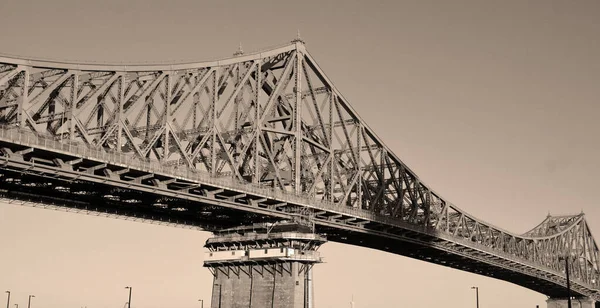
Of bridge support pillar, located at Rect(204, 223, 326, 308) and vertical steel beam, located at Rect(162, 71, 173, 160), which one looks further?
bridge support pillar, located at Rect(204, 223, 326, 308)

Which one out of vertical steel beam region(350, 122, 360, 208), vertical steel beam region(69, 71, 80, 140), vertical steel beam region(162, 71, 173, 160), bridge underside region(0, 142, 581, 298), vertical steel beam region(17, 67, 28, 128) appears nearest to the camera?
vertical steel beam region(17, 67, 28, 128)

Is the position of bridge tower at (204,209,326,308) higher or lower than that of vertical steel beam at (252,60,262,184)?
lower

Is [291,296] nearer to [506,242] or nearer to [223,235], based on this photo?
[223,235]

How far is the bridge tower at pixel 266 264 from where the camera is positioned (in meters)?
90.4

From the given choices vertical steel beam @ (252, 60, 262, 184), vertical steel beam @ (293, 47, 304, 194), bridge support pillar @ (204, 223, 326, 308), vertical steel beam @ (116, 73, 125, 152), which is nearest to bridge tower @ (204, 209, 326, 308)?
bridge support pillar @ (204, 223, 326, 308)

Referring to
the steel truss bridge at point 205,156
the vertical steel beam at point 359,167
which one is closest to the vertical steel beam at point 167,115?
the steel truss bridge at point 205,156

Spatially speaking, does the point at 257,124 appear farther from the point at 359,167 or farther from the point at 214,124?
the point at 359,167

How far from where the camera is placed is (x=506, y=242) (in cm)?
17150

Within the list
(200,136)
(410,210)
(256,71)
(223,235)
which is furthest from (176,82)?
(410,210)

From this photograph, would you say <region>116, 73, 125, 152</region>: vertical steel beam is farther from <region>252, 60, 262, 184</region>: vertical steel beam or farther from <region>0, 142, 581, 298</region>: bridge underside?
<region>252, 60, 262, 184</region>: vertical steel beam

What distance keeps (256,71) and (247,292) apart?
82.4 feet

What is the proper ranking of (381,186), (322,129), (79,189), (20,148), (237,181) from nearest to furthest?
1. (20,148)
2. (79,189)
3. (237,181)
4. (322,129)
5. (381,186)

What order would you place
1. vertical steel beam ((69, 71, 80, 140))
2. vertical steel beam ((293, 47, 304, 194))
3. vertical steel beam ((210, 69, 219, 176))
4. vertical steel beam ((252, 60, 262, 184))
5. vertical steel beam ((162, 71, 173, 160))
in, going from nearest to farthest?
vertical steel beam ((69, 71, 80, 140)) < vertical steel beam ((162, 71, 173, 160)) < vertical steel beam ((210, 69, 219, 176)) < vertical steel beam ((252, 60, 262, 184)) < vertical steel beam ((293, 47, 304, 194))

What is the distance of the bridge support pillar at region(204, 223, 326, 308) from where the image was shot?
297 feet
